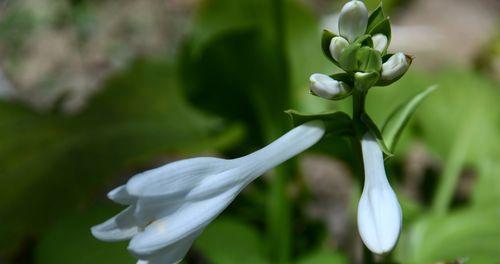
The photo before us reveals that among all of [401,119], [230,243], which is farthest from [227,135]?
[401,119]

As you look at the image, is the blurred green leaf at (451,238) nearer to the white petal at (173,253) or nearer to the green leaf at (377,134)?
the green leaf at (377,134)

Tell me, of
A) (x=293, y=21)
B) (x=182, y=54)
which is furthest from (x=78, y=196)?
(x=293, y=21)

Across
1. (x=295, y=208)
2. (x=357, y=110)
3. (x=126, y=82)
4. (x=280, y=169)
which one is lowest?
(x=295, y=208)

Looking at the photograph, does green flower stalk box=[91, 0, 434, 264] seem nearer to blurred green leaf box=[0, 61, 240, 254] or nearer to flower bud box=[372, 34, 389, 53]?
flower bud box=[372, 34, 389, 53]

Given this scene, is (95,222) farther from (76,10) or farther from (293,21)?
(76,10)

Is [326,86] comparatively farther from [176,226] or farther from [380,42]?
[176,226]

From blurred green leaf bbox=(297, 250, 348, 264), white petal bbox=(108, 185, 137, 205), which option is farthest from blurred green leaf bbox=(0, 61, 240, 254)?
white petal bbox=(108, 185, 137, 205)
